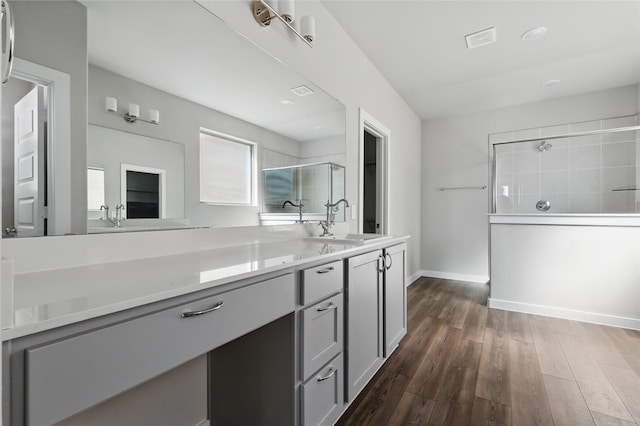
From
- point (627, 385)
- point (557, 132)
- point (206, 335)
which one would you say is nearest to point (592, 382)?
point (627, 385)

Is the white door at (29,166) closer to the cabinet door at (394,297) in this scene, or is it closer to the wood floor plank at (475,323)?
the cabinet door at (394,297)

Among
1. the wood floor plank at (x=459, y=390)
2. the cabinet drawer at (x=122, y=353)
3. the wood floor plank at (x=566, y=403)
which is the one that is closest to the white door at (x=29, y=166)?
the cabinet drawer at (x=122, y=353)

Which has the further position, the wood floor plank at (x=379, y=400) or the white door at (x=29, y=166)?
the wood floor plank at (x=379, y=400)

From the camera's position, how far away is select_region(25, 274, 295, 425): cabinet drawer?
0.55 meters

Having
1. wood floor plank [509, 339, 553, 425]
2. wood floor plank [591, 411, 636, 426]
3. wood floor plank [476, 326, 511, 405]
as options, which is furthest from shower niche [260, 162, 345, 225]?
wood floor plank [591, 411, 636, 426]

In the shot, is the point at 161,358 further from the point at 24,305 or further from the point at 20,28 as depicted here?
the point at 20,28

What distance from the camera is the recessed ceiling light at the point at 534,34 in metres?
2.53

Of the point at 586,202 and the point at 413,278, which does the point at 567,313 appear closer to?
the point at 586,202

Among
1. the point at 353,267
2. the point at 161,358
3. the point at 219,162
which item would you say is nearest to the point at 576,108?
the point at 353,267

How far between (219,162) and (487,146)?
4178 millimetres

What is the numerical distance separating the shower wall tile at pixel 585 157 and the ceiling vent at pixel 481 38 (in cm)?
222

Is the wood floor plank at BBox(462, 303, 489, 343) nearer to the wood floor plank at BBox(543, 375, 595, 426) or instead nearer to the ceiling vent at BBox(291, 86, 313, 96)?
the wood floor plank at BBox(543, 375, 595, 426)

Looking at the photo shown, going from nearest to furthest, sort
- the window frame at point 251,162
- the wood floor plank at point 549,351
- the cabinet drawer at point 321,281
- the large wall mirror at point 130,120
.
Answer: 1. the large wall mirror at point 130,120
2. the cabinet drawer at point 321,281
3. the window frame at point 251,162
4. the wood floor plank at point 549,351

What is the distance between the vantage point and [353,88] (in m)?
2.68
